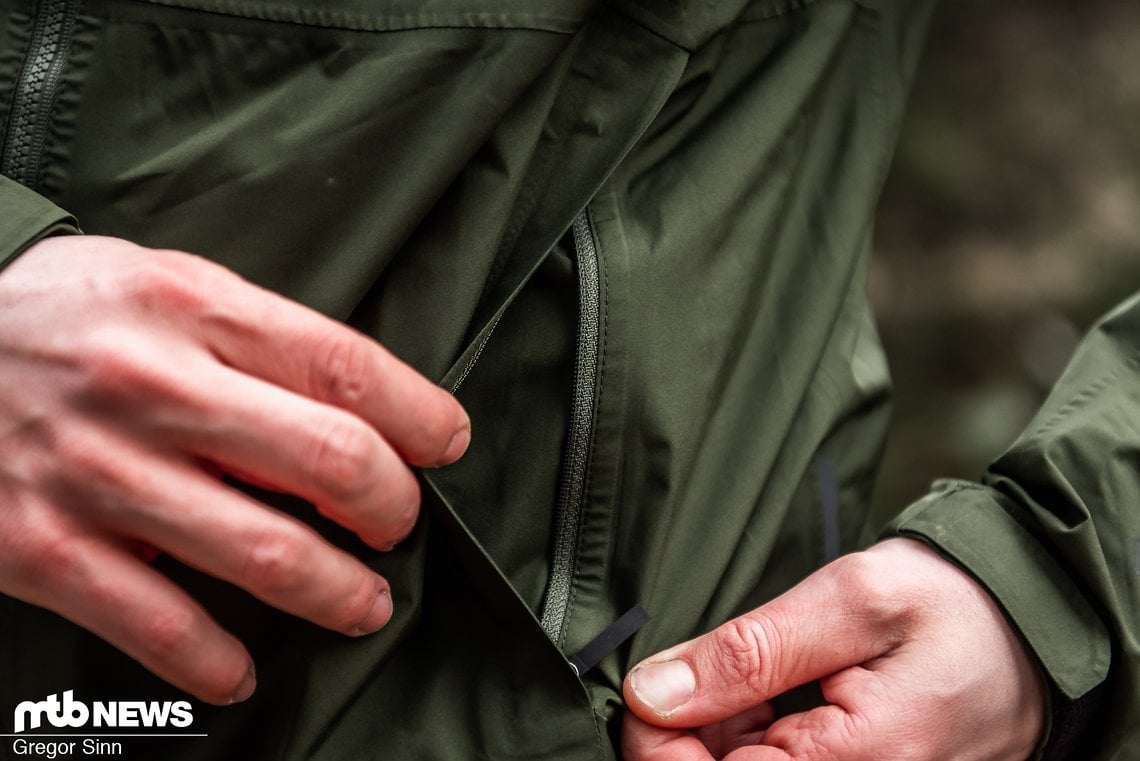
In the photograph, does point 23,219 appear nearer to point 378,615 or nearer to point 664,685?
point 378,615

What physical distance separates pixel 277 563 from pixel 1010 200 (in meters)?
1.68

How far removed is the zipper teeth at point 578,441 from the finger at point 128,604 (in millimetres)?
285

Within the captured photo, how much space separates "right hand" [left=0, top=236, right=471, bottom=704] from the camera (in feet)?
2.06

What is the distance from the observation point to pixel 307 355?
25.5 inches

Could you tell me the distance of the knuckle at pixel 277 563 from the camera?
0.63 m

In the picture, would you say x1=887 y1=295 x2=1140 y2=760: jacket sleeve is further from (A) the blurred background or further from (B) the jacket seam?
(A) the blurred background

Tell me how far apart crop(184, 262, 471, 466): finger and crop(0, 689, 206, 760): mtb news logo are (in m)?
0.32

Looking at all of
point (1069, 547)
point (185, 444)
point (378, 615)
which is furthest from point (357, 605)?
point (1069, 547)

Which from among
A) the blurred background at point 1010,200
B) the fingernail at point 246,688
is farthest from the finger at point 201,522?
the blurred background at point 1010,200

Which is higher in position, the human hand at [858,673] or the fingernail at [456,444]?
the fingernail at [456,444]

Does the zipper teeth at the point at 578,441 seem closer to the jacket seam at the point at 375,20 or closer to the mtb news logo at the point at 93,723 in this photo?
the jacket seam at the point at 375,20

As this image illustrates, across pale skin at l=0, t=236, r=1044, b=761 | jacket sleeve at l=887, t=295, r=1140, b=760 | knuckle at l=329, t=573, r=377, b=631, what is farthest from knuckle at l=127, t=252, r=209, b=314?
jacket sleeve at l=887, t=295, r=1140, b=760

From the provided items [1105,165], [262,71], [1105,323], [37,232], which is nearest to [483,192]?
[262,71]

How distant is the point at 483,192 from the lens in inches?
32.5
